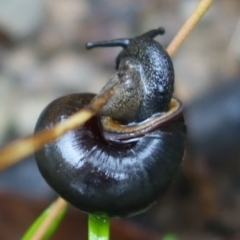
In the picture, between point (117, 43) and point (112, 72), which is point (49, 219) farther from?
point (112, 72)

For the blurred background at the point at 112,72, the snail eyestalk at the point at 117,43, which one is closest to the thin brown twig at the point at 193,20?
the snail eyestalk at the point at 117,43

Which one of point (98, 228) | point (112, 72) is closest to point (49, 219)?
point (98, 228)

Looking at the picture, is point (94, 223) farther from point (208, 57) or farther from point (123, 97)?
point (208, 57)

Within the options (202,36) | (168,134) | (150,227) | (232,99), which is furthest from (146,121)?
(202,36)

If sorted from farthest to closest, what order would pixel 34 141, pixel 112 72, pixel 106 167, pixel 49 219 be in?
1. pixel 112 72
2. pixel 49 219
3. pixel 106 167
4. pixel 34 141

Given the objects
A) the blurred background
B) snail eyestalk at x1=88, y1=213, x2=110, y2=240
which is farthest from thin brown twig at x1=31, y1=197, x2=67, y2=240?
the blurred background
